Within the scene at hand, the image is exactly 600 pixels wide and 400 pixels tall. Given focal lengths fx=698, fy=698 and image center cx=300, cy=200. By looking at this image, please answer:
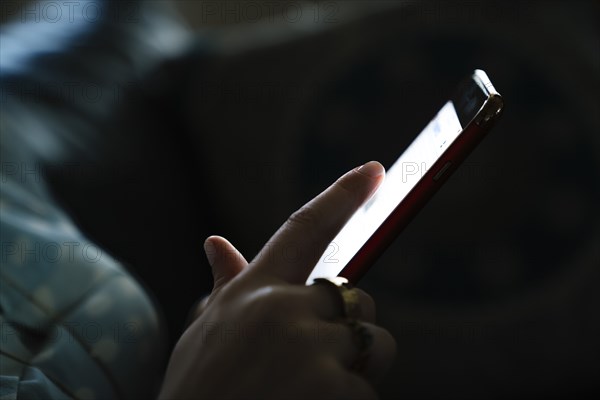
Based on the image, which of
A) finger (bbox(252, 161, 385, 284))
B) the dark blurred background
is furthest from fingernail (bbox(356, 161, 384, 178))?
the dark blurred background

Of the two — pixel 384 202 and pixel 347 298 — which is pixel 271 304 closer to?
pixel 347 298

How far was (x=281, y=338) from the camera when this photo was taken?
1.10ft

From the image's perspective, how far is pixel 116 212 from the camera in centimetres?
79

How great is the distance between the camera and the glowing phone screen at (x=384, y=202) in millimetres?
464

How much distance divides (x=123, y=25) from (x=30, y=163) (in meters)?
0.39

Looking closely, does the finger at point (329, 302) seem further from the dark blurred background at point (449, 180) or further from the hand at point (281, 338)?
the dark blurred background at point (449, 180)

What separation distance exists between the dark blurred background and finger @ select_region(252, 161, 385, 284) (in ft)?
1.60

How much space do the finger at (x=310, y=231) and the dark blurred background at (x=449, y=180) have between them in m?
0.49

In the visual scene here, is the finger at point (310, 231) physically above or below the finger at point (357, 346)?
above

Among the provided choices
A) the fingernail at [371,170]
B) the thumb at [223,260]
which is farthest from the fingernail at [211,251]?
the fingernail at [371,170]

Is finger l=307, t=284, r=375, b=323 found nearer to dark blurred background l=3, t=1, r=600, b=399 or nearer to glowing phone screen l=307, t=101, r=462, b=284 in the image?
glowing phone screen l=307, t=101, r=462, b=284

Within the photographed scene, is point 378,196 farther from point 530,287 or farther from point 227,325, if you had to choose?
point 530,287

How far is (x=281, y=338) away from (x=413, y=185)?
162mm

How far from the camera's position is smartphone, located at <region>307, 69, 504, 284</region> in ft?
1.45
